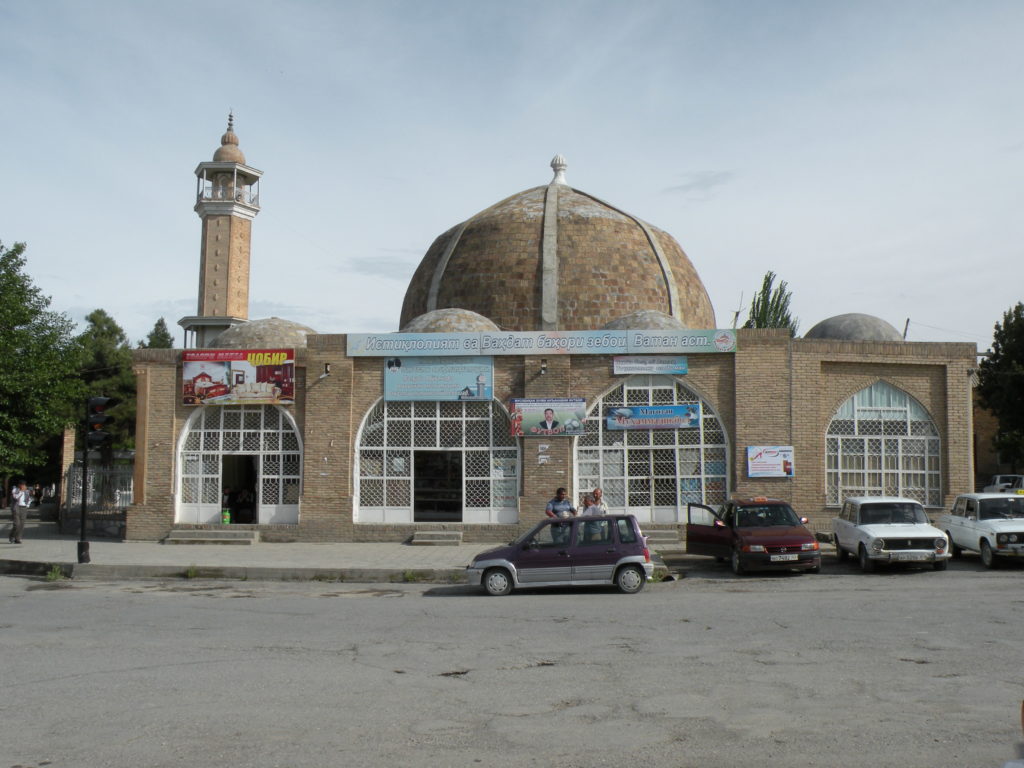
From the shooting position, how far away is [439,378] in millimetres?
20875

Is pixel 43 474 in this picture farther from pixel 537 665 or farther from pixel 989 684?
pixel 989 684

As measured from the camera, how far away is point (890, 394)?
2092 centimetres

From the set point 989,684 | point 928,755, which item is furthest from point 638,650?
point 928,755

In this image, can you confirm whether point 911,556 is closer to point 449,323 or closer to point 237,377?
point 449,323

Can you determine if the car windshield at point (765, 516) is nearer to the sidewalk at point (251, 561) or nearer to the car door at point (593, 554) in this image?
the car door at point (593, 554)

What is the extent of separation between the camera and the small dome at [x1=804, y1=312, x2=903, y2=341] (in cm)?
2419

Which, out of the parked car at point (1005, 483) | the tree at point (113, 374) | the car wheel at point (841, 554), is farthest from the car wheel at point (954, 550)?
the tree at point (113, 374)

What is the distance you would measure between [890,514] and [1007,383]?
23.8m

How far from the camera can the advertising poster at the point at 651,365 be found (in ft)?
67.6

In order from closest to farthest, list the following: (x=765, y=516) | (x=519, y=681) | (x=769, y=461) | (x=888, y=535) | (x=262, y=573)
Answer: (x=519, y=681), (x=888, y=535), (x=262, y=573), (x=765, y=516), (x=769, y=461)

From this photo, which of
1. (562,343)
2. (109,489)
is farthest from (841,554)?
(109,489)

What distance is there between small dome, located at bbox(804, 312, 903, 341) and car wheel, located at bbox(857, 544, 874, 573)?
30.9ft

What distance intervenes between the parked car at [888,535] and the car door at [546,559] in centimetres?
543

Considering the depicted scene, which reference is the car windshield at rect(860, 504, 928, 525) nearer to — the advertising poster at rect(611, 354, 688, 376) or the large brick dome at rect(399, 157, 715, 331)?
the advertising poster at rect(611, 354, 688, 376)
